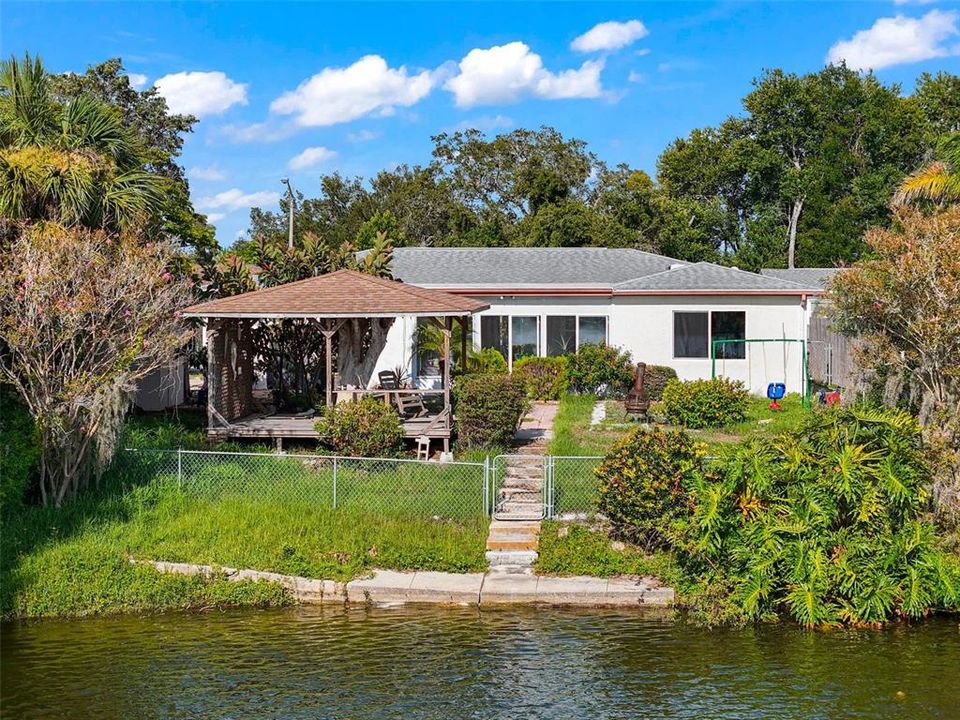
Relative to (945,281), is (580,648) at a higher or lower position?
lower

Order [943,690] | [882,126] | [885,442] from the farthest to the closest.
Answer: [882,126] < [885,442] < [943,690]

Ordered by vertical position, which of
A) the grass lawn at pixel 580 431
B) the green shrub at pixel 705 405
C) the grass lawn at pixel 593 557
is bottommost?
the grass lawn at pixel 593 557

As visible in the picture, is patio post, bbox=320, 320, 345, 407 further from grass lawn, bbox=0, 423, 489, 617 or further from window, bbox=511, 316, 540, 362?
window, bbox=511, 316, 540, 362

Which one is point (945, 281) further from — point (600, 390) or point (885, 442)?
point (600, 390)

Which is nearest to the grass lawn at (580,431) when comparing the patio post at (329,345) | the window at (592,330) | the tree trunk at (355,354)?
the window at (592,330)

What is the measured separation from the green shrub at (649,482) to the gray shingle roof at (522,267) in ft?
44.7

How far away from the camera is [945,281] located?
13164mm

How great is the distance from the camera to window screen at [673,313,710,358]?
26.4 m

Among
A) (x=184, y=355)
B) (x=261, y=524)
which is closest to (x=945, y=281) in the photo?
(x=261, y=524)

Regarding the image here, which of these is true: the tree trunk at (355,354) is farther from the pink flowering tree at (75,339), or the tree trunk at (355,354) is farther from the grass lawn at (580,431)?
the pink flowering tree at (75,339)

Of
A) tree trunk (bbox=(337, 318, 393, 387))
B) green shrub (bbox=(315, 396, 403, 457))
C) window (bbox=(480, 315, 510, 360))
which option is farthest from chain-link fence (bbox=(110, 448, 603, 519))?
window (bbox=(480, 315, 510, 360))

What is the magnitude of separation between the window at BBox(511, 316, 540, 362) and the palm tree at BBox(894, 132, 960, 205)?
34.1 ft

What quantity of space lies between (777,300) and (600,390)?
16.5 feet

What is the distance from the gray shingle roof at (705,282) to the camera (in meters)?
26.0
